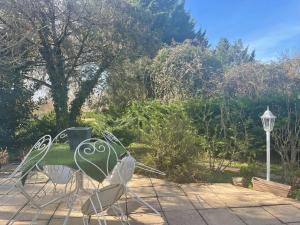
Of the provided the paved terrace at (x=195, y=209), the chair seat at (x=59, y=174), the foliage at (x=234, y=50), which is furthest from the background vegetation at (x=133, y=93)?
the foliage at (x=234, y=50)

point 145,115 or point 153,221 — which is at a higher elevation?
point 145,115

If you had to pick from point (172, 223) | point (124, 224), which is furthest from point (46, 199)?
point (172, 223)

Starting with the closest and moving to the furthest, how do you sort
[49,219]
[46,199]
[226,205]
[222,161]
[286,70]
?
[49,219], [226,205], [46,199], [222,161], [286,70]

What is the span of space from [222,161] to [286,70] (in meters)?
10.3

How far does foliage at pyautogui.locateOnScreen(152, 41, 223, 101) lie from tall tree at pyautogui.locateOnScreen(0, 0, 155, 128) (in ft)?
5.80

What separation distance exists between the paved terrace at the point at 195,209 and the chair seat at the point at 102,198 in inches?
22.4

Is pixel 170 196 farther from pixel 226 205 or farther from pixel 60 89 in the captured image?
pixel 60 89

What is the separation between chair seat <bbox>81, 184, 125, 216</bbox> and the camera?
10.8 ft

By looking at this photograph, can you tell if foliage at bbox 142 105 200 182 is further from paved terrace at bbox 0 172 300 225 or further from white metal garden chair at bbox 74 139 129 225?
white metal garden chair at bbox 74 139 129 225

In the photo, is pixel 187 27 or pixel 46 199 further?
pixel 187 27

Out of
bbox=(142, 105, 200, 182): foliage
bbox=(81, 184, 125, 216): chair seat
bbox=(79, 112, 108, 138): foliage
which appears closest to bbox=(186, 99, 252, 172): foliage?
bbox=(142, 105, 200, 182): foliage

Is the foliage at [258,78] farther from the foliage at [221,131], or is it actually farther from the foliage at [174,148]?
the foliage at [174,148]

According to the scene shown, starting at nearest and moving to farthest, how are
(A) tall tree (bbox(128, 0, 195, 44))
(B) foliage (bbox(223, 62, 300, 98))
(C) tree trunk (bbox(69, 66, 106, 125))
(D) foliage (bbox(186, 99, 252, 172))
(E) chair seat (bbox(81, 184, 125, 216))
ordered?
1. (E) chair seat (bbox(81, 184, 125, 216))
2. (D) foliage (bbox(186, 99, 252, 172))
3. (C) tree trunk (bbox(69, 66, 106, 125))
4. (B) foliage (bbox(223, 62, 300, 98))
5. (A) tall tree (bbox(128, 0, 195, 44))

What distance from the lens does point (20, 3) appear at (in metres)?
8.88
